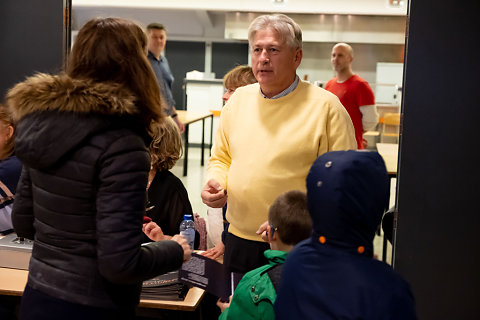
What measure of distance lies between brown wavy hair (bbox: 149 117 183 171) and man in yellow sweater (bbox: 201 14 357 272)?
495mm

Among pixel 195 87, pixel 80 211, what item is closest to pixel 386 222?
pixel 80 211

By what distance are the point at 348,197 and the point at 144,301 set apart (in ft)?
3.83

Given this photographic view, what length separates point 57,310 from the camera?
1.42 m

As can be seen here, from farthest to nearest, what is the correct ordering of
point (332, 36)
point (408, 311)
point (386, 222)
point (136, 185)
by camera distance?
point (332, 36) → point (386, 222) → point (136, 185) → point (408, 311)

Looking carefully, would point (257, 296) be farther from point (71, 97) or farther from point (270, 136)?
point (71, 97)

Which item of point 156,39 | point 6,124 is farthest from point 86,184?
point 156,39

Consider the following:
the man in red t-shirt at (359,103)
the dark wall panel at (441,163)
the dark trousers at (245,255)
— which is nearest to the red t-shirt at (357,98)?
the man in red t-shirt at (359,103)

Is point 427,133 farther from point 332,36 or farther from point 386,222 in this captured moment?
point 332,36

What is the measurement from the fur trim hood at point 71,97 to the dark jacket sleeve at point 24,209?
20cm

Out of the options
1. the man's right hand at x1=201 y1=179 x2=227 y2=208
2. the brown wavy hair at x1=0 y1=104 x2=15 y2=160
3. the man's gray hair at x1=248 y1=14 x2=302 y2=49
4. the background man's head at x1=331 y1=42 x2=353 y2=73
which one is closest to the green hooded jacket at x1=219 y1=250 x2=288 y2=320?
the man's right hand at x1=201 y1=179 x2=227 y2=208

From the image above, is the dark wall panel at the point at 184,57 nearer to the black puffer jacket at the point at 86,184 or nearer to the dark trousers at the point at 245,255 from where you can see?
the dark trousers at the point at 245,255

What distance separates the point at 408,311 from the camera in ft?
4.00

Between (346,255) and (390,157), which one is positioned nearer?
(346,255)

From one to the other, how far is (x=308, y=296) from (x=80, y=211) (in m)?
0.61
